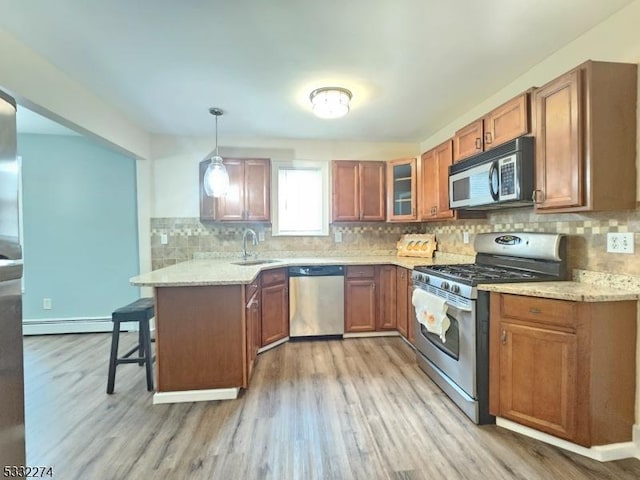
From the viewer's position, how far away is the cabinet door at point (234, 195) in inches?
142

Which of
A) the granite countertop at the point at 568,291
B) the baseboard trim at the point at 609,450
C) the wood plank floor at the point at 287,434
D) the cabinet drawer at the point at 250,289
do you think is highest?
the granite countertop at the point at 568,291

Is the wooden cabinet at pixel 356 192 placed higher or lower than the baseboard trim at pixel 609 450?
higher

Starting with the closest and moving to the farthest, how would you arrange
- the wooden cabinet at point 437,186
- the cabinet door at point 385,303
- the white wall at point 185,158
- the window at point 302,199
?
1. the wooden cabinet at point 437,186
2. the cabinet door at point 385,303
3. the white wall at point 185,158
4. the window at point 302,199

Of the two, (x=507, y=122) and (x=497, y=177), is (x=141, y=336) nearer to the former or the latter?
(x=497, y=177)

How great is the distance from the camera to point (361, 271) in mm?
3500

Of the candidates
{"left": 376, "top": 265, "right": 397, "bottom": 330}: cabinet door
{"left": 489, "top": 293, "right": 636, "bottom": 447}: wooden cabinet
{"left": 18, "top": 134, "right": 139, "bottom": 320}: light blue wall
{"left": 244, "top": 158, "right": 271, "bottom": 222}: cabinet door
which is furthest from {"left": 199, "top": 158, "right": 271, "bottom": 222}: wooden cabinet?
{"left": 489, "top": 293, "right": 636, "bottom": 447}: wooden cabinet

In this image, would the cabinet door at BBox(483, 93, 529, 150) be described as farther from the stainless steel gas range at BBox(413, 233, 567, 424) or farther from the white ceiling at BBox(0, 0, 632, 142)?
the stainless steel gas range at BBox(413, 233, 567, 424)

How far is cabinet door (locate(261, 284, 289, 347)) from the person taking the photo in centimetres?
311

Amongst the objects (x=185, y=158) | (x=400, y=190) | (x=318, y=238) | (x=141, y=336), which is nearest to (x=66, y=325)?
(x=141, y=336)

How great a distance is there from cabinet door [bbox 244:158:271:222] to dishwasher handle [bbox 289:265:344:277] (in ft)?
2.48

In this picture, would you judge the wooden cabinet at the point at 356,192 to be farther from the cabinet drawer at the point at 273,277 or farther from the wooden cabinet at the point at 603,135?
the wooden cabinet at the point at 603,135

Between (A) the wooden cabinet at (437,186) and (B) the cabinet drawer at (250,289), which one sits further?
(A) the wooden cabinet at (437,186)

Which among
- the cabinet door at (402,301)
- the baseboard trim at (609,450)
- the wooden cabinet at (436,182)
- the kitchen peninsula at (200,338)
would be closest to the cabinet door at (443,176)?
the wooden cabinet at (436,182)

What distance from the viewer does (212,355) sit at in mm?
2225
